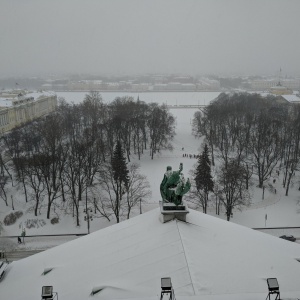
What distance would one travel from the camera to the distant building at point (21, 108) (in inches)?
3556

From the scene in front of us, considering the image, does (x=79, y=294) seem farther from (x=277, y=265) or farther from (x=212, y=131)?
(x=212, y=131)

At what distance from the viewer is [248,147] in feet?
195

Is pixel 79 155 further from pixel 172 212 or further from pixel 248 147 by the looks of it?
pixel 172 212

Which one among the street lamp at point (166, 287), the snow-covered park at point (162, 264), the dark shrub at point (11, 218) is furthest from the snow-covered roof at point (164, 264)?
the dark shrub at point (11, 218)

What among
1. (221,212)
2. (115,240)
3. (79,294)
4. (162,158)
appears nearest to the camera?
(79,294)

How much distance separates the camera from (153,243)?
16891 millimetres

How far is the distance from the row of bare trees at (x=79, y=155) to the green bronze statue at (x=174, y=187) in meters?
23.0

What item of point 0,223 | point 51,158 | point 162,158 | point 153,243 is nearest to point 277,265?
point 153,243

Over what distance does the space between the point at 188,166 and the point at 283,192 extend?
15.9 metres

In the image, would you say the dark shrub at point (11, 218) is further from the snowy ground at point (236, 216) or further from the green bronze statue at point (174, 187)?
the green bronze statue at point (174, 187)

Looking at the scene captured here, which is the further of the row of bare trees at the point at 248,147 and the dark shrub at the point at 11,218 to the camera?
the row of bare trees at the point at 248,147

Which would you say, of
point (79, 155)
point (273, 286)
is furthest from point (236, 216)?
point (273, 286)

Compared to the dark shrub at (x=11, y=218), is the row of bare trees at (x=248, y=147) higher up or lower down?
higher up

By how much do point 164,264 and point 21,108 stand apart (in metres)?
91.0
